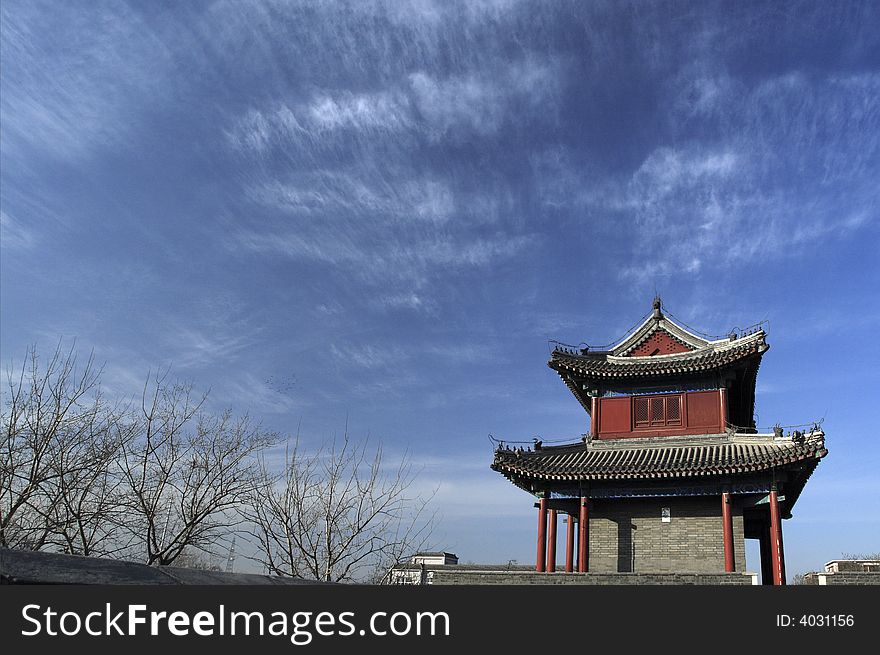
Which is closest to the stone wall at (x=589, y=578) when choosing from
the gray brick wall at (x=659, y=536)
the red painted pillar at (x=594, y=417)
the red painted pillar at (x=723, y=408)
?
the gray brick wall at (x=659, y=536)

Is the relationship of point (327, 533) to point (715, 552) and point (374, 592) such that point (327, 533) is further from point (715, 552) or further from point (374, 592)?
point (374, 592)

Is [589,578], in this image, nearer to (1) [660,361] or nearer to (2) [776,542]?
(2) [776,542]

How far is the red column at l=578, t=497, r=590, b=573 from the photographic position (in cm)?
2212

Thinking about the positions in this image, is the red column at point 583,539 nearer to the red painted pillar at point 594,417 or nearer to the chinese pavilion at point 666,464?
the chinese pavilion at point 666,464

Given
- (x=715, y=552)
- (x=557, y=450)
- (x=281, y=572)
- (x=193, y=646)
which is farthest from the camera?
(x=557, y=450)

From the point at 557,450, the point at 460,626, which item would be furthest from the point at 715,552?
the point at 460,626

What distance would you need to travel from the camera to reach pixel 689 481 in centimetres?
2181

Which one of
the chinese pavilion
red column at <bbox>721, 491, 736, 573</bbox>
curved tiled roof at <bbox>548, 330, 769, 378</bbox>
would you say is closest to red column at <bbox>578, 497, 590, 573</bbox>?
the chinese pavilion

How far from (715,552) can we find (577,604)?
49.2 feet

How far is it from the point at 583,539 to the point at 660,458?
13.0ft

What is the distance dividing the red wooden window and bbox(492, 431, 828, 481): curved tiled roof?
2.86 ft

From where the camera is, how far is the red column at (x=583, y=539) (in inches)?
871

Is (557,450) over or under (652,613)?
over

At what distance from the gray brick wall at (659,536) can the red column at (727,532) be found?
16.1 inches
